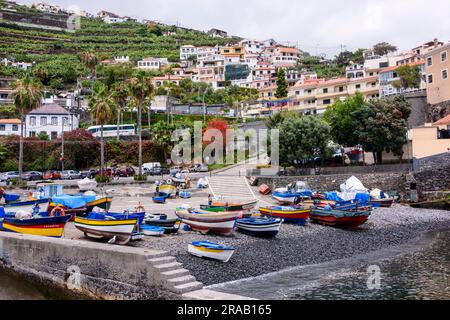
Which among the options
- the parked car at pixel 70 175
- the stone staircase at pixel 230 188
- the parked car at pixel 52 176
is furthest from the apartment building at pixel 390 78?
the parked car at pixel 52 176

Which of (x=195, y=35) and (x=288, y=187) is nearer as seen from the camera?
(x=288, y=187)

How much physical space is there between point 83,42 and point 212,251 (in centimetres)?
14660

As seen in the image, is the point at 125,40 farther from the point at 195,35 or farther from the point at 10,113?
the point at 10,113

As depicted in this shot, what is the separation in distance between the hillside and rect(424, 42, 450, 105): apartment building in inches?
2913

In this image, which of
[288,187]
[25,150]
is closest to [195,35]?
[25,150]

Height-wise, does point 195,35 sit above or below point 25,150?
above

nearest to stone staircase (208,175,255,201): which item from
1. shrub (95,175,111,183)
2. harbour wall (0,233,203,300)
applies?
shrub (95,175,111,183)

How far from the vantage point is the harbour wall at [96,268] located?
41.0 ft

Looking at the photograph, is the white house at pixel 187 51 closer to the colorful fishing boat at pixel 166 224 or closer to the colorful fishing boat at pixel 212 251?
the colorful fishing boat at pixel 166 224

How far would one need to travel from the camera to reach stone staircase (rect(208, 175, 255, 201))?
4124 centimetres

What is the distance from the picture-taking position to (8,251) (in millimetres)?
16297

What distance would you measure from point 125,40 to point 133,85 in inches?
4871

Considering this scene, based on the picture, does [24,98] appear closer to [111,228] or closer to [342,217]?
[111,228]

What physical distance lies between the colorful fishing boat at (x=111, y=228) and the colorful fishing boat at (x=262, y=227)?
7.32 m
